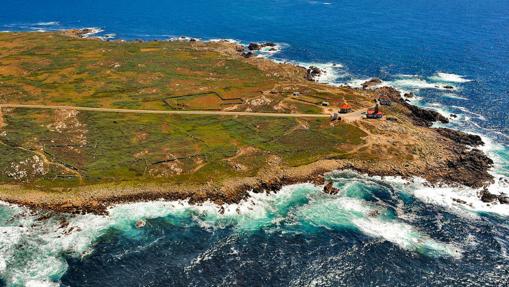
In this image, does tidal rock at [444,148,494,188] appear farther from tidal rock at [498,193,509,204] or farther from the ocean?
tidal rock at [498,193,509,204]

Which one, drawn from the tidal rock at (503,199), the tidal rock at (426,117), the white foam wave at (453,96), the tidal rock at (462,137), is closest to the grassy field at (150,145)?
the tidal rock at (426,117)

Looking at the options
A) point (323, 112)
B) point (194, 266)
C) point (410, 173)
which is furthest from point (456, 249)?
point (323, 112)

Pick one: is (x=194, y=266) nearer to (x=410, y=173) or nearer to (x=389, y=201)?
(x=389, y=201)

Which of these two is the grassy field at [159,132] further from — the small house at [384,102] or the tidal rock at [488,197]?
the tidal rock at [488,197]

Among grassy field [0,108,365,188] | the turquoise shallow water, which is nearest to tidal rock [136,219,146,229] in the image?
the turquoise shallow water

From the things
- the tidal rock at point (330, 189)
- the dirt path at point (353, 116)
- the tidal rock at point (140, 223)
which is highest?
the dirt path at point (353, 116)

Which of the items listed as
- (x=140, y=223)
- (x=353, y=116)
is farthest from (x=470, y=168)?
(x=140, y=223)
